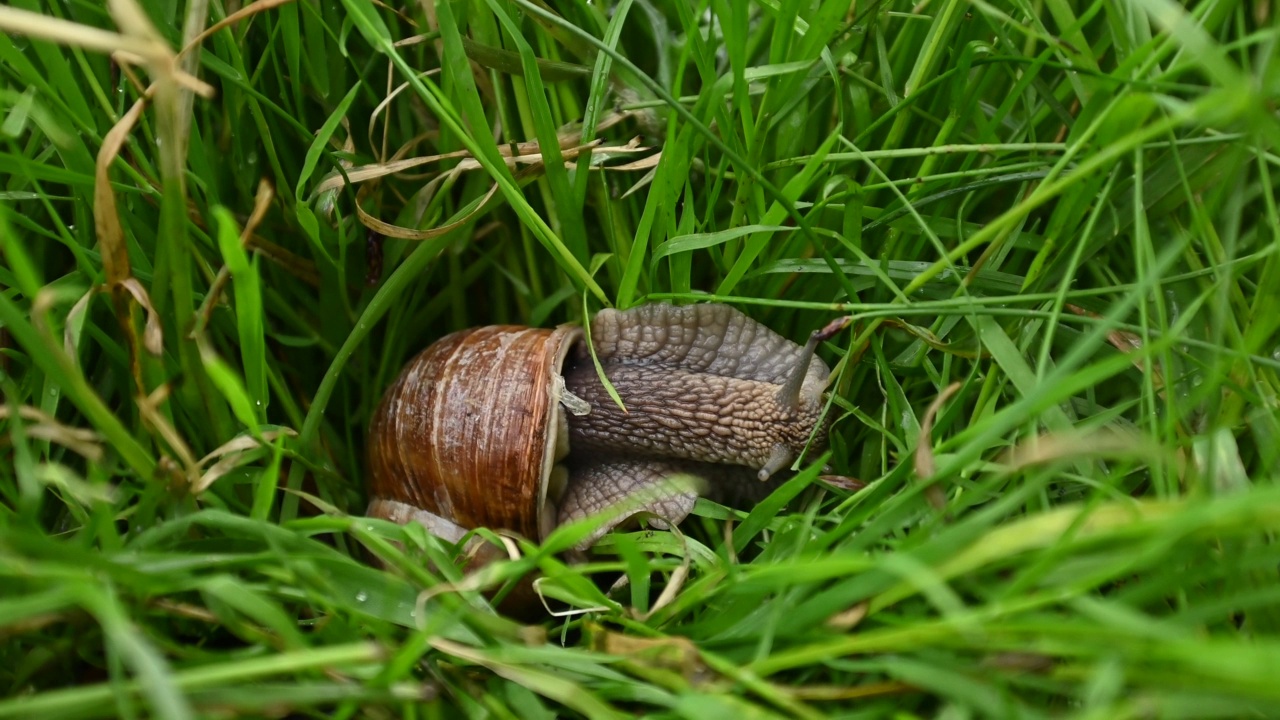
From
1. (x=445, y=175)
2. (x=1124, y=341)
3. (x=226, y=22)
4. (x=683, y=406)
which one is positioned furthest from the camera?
(x=683, y=406)

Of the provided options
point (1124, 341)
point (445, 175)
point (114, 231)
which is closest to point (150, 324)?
point (114, 231)

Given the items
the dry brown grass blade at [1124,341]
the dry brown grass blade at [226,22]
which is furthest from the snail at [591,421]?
the dry brown grass blade at [226,22]

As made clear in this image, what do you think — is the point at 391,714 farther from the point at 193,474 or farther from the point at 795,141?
the point at 795,141

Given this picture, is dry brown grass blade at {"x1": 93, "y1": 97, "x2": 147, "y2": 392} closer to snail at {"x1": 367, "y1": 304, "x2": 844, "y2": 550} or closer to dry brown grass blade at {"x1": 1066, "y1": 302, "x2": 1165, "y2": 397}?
snail at {"x1": 367, "y1": 304, "x2": 844, "y2": 550}

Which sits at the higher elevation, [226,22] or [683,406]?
[226,22]

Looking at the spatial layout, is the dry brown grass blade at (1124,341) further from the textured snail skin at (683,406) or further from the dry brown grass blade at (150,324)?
the dry brown grass blade at (150,324)

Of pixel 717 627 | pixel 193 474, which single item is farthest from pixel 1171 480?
pixel 193 474

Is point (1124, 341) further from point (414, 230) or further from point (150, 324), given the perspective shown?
point (150, 324)
